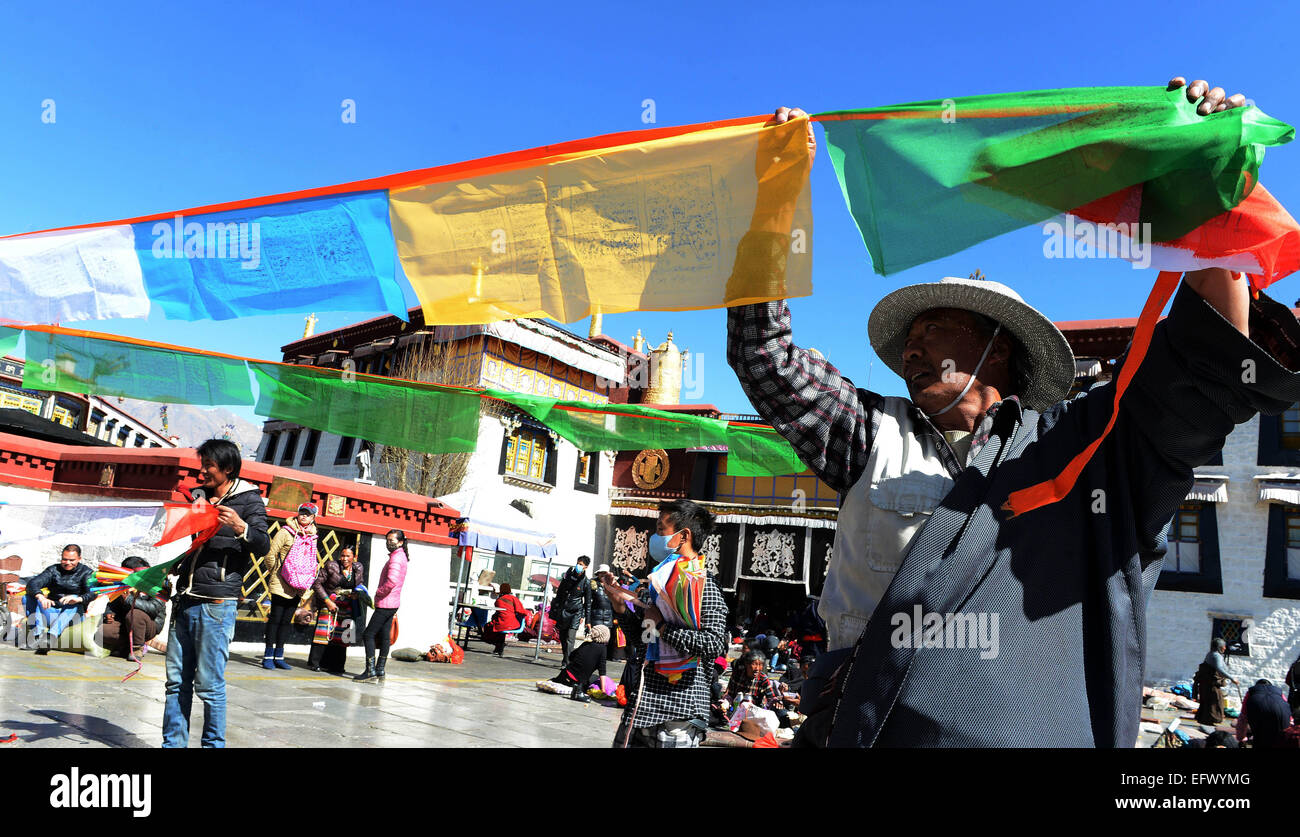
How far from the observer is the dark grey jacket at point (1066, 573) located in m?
1.68

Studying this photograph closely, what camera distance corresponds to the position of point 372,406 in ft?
22.5

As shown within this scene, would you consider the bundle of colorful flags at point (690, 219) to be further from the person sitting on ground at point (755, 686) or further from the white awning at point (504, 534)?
the white awning at point (504, 534)

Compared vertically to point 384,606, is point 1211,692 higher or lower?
lower

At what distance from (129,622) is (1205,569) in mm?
25056

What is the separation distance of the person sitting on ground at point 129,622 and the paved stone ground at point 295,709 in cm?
36

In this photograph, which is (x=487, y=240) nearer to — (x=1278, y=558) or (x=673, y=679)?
(x=673, y=679)

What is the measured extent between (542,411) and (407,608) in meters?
8.71

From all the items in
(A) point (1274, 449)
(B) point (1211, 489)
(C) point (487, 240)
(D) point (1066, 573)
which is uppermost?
(A) point (1274, 449)

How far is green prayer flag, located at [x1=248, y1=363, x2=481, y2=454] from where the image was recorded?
21.8 ft

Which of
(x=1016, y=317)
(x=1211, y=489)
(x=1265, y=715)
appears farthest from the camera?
(x=1211, y=489)

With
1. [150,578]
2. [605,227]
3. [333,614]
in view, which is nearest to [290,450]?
[333,614]

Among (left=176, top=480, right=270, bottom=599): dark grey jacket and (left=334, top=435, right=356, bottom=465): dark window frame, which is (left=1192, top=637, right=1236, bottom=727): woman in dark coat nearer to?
(left=176, top=480, right=270, bottom=599): dark grey jacket

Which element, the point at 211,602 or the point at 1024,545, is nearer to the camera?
the point at 1024,545
